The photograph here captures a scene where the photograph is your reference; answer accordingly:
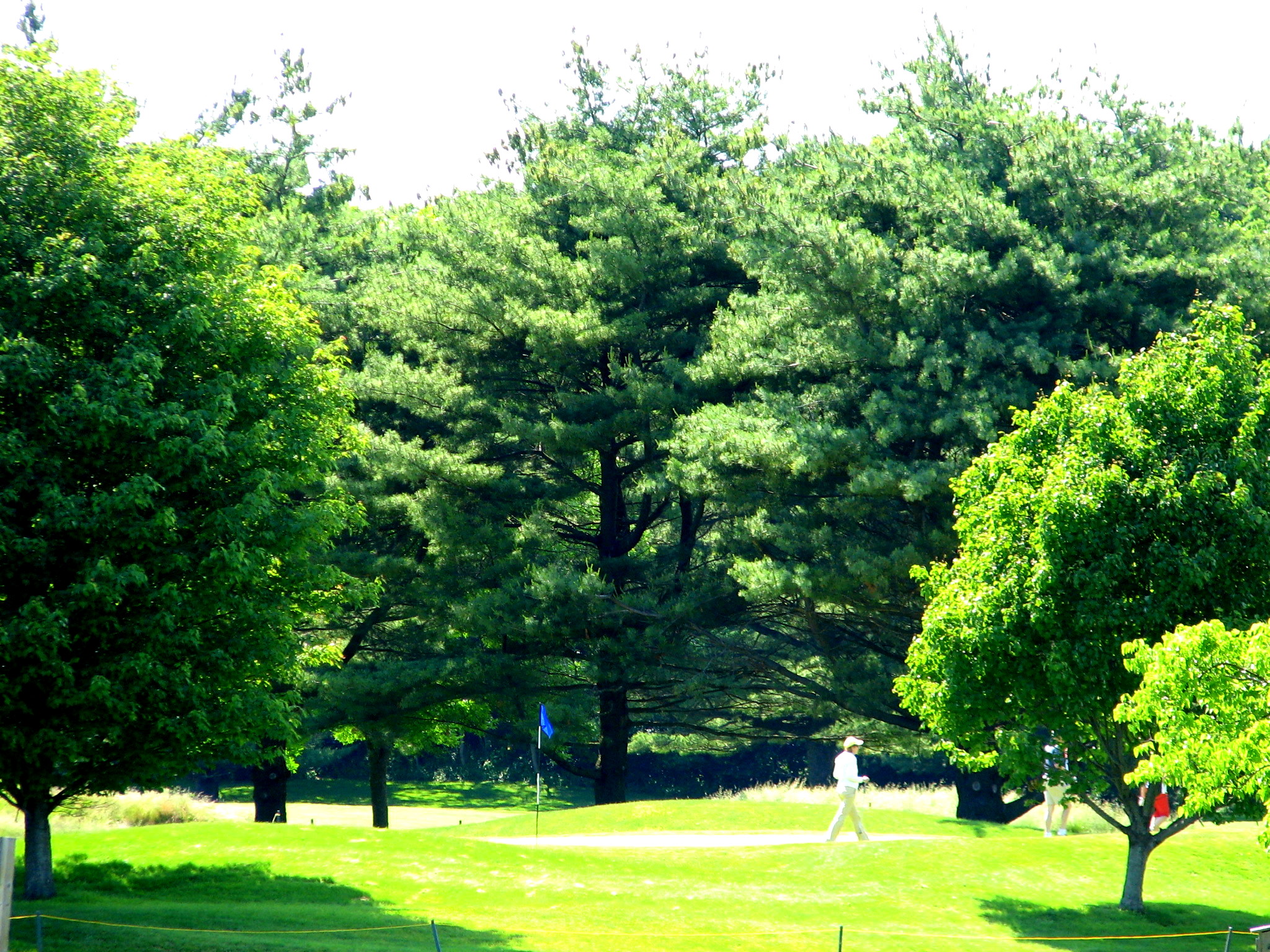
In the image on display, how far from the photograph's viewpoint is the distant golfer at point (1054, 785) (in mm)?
17766

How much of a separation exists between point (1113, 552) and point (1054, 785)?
4.06 metres

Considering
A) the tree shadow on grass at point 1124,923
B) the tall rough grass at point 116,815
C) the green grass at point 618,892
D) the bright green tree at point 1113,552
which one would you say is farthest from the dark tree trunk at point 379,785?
the bright green tree at point 1113,552

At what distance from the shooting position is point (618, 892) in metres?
17.6

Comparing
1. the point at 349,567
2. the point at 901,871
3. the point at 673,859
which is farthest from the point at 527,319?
the point at 901,871

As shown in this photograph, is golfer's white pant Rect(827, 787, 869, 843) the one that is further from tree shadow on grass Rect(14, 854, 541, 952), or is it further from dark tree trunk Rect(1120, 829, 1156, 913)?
tree shadow on grass Rect(14, 854, 541, 952)

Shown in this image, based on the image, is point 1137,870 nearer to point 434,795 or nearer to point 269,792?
point 269,792

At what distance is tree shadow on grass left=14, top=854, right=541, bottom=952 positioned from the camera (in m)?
13.5

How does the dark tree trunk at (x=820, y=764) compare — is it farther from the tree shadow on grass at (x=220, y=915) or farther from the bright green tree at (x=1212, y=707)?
the bright green tree at (x=1212, y=707)

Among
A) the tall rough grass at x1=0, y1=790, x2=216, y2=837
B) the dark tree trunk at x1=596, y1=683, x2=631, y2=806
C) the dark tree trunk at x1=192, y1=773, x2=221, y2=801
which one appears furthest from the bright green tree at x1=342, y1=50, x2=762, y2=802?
the dark tree trunk at x1=192, y1=773, x2=221, y2=801

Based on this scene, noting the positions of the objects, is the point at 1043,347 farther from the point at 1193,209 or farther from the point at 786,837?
the point at 786,837

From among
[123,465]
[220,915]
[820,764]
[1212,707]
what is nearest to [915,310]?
[1212,707]

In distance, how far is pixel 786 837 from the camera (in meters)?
23.8

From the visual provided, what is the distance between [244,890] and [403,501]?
44.0 ft

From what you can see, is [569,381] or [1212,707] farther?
[569,381]
